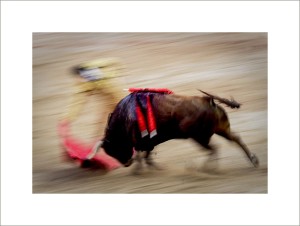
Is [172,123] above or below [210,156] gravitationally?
above

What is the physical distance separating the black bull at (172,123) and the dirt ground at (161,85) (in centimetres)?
4

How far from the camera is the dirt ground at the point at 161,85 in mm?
2730

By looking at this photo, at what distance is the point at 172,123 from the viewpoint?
108 inches

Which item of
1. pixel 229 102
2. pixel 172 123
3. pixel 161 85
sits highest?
pixel 161 85

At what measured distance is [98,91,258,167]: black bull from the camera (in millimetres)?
2736

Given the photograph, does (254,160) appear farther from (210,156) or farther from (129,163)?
(129,163)

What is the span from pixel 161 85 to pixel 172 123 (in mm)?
266

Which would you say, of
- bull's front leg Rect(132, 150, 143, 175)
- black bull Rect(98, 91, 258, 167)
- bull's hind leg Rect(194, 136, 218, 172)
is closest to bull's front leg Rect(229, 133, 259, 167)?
black bull Rect(98, 91, 258, 167)

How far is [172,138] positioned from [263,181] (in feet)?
2.23

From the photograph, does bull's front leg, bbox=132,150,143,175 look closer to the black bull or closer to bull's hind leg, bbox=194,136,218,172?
the black bull

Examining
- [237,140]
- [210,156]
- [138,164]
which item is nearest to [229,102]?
[237,140]

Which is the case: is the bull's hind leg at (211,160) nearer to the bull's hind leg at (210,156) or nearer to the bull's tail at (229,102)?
the bull's hind leg at (210,156)
